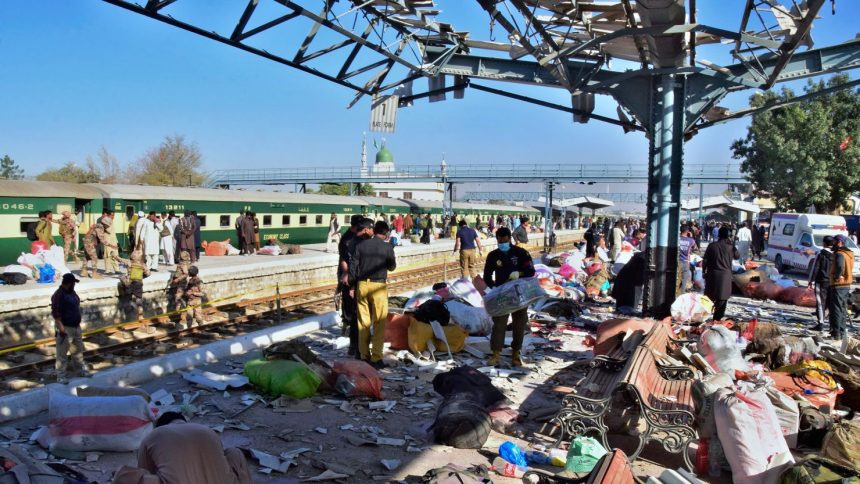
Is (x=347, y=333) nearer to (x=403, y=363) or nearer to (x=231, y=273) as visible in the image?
(x=403, y=363)

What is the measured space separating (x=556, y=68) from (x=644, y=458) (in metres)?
6.81

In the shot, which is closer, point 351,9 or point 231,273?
point 351,9

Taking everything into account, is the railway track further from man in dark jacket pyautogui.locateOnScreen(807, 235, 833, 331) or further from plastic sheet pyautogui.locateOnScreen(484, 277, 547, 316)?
man in dark jacket pyautogui.locateOnScreen(807, 235, 833, 331)

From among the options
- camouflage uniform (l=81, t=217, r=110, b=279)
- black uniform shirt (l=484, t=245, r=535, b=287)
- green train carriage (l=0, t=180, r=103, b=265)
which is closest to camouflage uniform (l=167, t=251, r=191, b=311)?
camouflage uniform (l=81, t=217, r=110, b=279)

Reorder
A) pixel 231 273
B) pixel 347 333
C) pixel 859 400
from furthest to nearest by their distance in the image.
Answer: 1. pixel 231 273
2. pixel 347 333
3. pixel 859 400

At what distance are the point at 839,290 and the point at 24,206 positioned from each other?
1840 centimetres

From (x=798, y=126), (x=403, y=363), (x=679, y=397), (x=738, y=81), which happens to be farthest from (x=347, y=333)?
(x=798, y=126)

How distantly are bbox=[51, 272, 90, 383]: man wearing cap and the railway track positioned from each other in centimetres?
72

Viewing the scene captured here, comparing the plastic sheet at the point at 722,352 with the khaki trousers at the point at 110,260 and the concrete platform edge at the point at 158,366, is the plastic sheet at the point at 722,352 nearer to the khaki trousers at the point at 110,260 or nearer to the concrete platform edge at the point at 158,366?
the concrete platform edge at the point at 158,366

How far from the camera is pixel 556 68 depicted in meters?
10.4

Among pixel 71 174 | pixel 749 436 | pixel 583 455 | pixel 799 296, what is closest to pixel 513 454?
pixel 583 455

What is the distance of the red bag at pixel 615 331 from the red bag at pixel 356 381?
294 centimetres

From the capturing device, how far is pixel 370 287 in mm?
7930

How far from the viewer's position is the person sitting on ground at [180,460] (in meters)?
3.50
